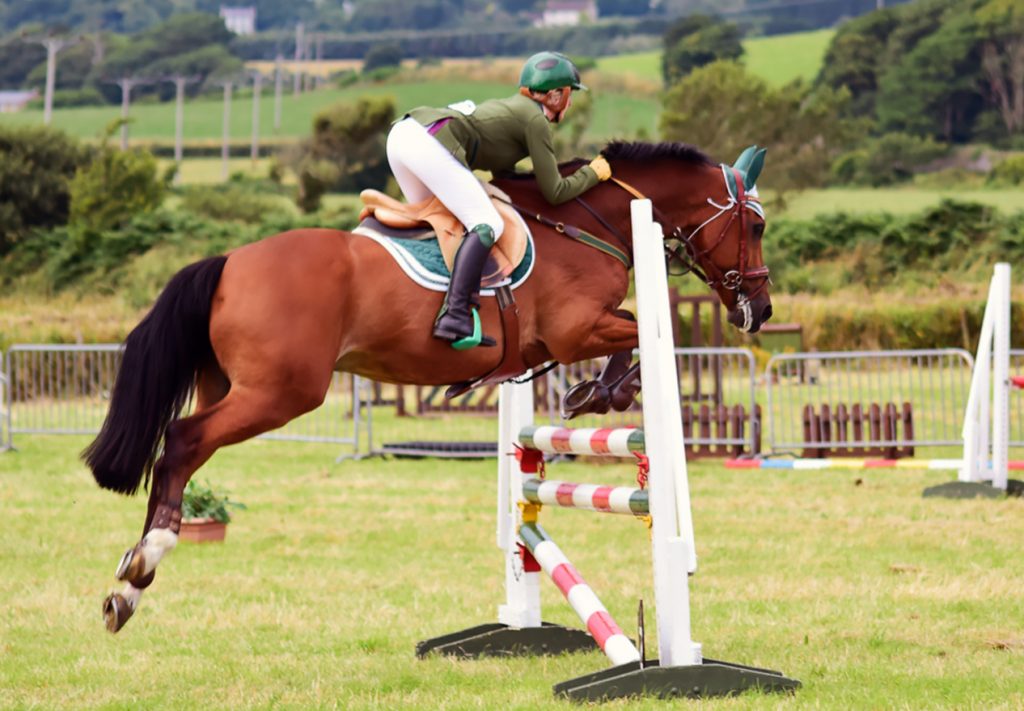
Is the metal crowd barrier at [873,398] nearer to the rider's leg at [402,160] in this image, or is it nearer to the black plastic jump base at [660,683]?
the black plastic jump base at [660,683]

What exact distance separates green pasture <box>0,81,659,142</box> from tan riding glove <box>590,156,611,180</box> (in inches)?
2635

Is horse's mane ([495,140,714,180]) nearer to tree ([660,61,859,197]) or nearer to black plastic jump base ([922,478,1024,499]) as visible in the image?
black plastic jump base ([922,478,1024,499])

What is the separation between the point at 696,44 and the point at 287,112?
79.1ft

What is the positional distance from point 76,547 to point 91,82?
344 feet

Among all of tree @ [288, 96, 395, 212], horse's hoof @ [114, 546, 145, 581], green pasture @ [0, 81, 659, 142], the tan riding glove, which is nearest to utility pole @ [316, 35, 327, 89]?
green pasture @ [0, 81, 659, 142]

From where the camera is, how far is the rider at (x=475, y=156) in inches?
228

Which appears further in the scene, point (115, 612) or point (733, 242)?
point (733, 242)

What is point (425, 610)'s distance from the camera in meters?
8.10

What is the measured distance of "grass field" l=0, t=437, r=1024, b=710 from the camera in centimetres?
610

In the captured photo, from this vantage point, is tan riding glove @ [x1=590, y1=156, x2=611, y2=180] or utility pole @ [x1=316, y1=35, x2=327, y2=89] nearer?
tan riding glove @ [x1=590, y1=156, x2=611, y2=180]

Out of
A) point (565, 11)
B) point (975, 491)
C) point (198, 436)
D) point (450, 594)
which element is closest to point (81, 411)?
point (975, 491)

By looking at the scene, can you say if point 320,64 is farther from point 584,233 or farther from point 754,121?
point 584,233

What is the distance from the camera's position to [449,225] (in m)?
5.98

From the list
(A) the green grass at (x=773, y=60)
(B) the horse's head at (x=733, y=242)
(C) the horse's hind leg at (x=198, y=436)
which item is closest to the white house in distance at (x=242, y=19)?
(A) the green grass at (x=773, y=60)
